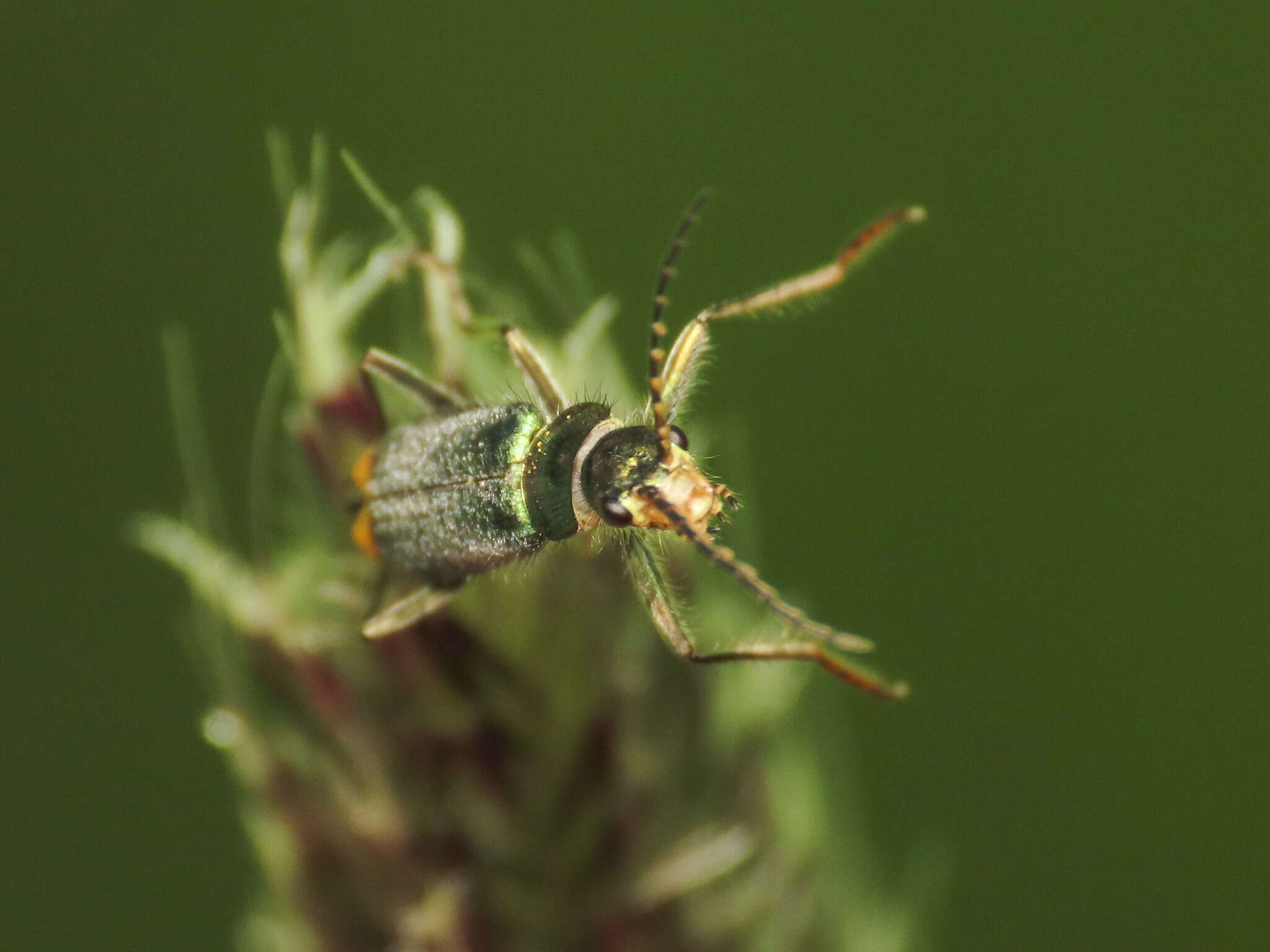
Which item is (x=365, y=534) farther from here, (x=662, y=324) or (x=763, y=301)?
(x=763, y=301)

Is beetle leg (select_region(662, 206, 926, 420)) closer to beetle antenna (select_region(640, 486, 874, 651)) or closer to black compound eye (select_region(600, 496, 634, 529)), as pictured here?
black compound eye (select_region(600, 496, 634, 529))

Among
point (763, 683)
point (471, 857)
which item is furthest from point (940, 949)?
point (471, 857)

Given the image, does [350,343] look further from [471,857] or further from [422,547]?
[471,857]

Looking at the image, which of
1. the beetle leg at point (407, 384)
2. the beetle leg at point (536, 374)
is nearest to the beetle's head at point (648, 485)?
the beetle leg at point (536, 374)

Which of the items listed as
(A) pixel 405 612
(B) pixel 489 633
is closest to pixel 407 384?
(A) pixel 405 612

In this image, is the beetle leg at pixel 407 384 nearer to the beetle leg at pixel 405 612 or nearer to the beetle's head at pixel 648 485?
the beetle's head at pixel 648 485

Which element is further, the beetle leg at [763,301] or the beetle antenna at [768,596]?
the beetle leg at [763,301]
